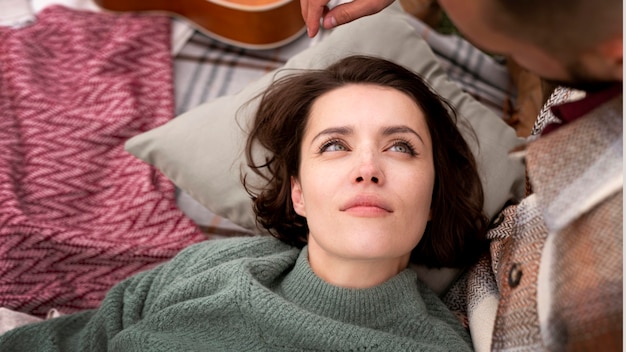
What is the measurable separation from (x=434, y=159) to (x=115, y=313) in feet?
2.35

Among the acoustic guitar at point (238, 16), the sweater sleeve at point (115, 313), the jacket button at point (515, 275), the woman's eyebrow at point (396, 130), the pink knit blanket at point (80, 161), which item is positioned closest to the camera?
the jacket button at point (515, 275)

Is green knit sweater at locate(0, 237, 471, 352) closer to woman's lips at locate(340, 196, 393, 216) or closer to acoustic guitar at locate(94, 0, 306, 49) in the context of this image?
woman's lips at locate(340, 196, 393, 216)

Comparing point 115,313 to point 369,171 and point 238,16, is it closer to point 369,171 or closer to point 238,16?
point 369,171

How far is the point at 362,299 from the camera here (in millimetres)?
1238

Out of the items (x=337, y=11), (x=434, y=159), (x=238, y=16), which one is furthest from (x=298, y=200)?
(x=238, y=16)

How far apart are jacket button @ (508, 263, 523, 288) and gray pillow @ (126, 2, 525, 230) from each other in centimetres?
60

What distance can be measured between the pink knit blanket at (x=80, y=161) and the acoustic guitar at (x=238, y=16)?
0.06 meters

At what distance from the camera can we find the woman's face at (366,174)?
3.76 ft

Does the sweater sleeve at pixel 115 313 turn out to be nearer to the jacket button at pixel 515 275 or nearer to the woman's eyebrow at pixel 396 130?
the woman's eyebrow at pixel 396 130

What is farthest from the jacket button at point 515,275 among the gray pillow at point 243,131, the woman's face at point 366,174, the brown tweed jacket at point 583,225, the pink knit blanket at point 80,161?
the pink knit blanket at point 80,161

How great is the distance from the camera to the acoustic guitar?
2.08 m

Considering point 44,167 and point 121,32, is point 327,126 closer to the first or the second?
point 44,167

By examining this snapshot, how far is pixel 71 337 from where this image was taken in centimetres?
140

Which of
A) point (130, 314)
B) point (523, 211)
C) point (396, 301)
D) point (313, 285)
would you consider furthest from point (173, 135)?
point (523, 211)
